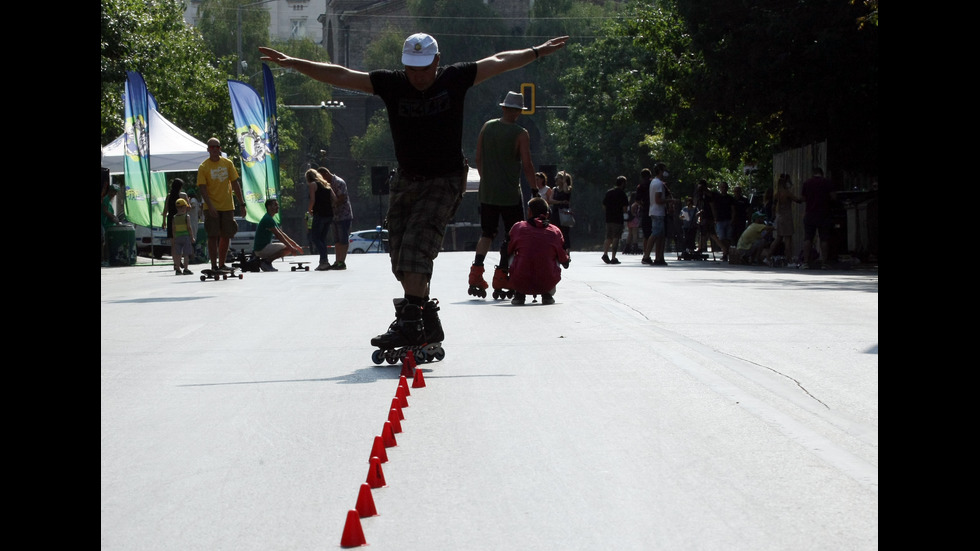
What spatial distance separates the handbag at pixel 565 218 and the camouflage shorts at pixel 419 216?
10.6 m

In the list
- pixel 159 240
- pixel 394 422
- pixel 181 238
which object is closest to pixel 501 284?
pixel 394 422

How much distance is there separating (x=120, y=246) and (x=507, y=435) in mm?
25239

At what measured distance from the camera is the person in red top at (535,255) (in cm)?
1370

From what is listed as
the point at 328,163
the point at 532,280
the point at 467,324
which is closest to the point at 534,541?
the point at 467,324

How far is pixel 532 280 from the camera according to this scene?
13.8 meters

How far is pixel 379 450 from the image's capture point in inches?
213

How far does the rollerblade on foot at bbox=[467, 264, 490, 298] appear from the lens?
1432cm

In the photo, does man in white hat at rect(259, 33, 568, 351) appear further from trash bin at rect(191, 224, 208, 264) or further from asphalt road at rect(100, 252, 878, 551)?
trash bin at rect(191, 224, 208, 264)

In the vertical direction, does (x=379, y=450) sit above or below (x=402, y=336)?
below

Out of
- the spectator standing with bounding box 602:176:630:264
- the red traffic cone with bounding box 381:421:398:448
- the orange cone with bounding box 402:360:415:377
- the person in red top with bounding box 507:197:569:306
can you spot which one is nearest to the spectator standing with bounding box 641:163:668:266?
the spectator standing with bounding box 602:176:630:264

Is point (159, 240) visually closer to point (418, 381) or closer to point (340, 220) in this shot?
point (340, 220)

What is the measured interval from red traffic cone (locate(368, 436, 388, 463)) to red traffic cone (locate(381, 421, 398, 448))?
26 centimetres

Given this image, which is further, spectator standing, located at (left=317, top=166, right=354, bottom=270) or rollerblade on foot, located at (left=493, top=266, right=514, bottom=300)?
spectator standing, located at (left=317, top=166, right=354, bottom=270)

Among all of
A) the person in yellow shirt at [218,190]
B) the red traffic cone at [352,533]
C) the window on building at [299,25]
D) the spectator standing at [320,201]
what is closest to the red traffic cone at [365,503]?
the red traffic cone at [352,533]
